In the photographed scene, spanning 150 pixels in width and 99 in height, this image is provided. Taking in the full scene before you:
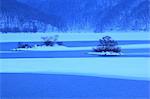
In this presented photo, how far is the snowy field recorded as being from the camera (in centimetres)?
383

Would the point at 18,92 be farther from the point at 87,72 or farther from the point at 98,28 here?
the point at 98,28

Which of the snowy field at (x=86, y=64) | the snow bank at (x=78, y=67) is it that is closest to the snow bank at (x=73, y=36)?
the snowy field at (x=86, y=64)

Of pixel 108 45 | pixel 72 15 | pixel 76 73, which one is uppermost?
pixel 72 15

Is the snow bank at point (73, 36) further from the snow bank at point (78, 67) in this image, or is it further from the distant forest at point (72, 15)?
the snow bank at point (78, 67)

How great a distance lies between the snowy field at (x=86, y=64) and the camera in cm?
383

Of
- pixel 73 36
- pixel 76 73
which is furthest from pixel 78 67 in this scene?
pixel 73 36

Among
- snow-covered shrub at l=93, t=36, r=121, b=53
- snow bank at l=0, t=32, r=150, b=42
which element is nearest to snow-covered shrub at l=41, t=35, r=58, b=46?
snow bank at l=0, t=32, r=150, b=42

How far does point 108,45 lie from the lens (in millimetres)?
3832

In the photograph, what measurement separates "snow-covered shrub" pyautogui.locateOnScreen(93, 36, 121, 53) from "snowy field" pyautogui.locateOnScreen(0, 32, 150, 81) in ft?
0.11

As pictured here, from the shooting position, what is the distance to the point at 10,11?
382 centimetres

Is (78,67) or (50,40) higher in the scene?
(50,40)

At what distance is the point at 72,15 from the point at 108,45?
0.36m

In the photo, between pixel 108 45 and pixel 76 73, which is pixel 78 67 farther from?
pixel 108 45

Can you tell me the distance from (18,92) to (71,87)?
0.41 m
